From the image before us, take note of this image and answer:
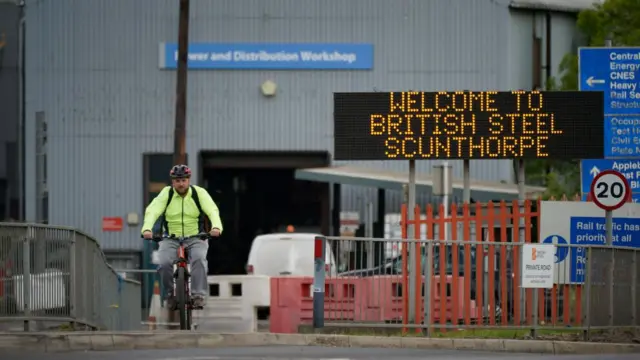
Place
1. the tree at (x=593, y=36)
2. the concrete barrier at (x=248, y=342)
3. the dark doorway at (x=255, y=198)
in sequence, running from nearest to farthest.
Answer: the concrete barrier at (x=248, y=342), the tree at (x=593, y=36), the dark doorway at (x=255, y=198)

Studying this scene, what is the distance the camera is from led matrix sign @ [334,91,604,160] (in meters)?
20.3

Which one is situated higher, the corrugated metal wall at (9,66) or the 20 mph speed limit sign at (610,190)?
the corrugated metal wall at (9,66)

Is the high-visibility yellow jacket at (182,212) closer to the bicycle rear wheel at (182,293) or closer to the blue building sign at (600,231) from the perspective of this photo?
the bicycle rear wheel at (182,293)

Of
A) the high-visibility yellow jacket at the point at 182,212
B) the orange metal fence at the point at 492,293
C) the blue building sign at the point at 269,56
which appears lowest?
the orange metal fence at the point at 492,293

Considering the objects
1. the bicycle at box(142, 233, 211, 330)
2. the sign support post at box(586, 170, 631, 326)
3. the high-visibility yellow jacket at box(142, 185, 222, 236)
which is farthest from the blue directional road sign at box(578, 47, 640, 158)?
the bicycle at box(142, 233, 211, 330)

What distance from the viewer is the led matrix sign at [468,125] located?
20.3m

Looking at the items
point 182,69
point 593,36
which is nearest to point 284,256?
point 182,69

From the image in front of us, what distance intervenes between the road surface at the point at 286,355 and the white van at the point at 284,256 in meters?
14.0

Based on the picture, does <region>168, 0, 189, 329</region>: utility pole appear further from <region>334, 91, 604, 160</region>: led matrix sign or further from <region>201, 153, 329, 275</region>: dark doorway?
<region>334, 91, 604, 160</region>: led matrix sign

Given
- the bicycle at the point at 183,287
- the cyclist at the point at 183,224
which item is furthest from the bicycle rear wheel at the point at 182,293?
the cyclist at the point at 183,224

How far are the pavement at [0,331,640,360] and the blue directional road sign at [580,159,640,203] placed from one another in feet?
24.5

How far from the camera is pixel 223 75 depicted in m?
43.0

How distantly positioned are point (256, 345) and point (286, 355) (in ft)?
4.80

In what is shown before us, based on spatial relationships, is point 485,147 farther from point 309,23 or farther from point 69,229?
point 309,23
